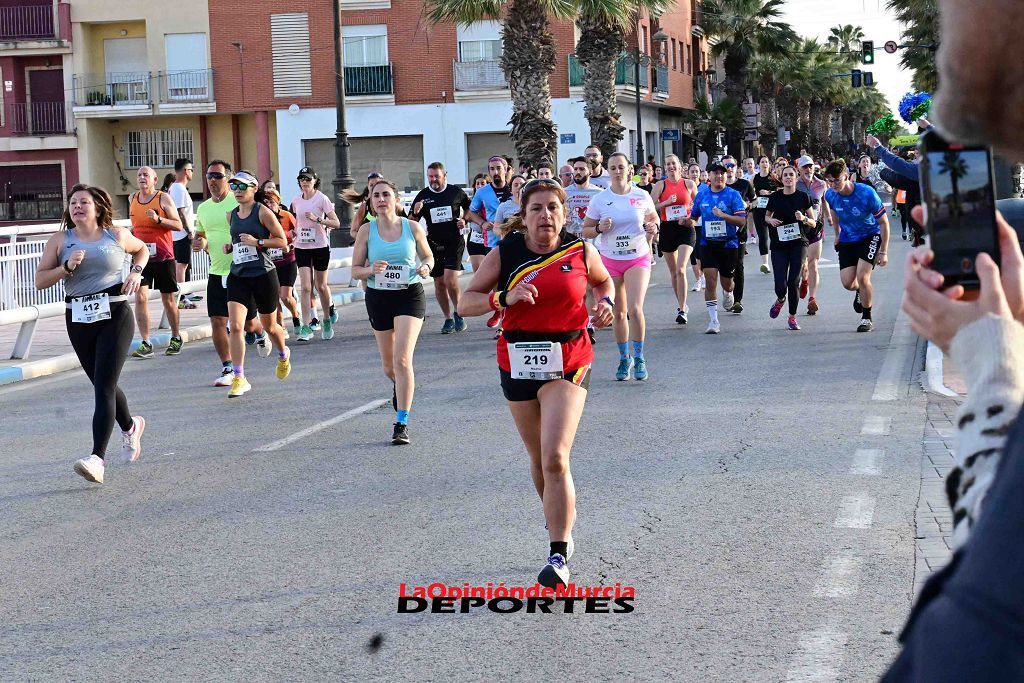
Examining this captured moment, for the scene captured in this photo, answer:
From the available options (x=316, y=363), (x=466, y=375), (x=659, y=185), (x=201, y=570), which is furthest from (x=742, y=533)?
(x=659, y=185)

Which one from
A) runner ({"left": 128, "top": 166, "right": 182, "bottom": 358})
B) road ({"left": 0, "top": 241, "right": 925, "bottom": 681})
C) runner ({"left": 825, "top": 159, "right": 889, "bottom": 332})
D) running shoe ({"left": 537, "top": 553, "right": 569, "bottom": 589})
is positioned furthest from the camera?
→ runner ({"left": 128, "top": 166, "right": 182, "bottom": 358})

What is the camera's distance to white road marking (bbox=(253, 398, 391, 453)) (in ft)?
31.9

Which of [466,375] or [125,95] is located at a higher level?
[125,95]

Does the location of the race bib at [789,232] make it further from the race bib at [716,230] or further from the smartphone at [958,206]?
the smartphone at [958,206]

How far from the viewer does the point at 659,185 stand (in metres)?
17.7

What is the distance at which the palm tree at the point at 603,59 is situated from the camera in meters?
36.5

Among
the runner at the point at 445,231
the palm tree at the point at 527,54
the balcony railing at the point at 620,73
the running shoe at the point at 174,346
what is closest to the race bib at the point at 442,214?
the runner at the point at 445,231

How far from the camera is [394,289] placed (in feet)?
32.7

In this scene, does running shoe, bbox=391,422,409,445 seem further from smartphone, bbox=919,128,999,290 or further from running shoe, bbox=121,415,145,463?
smartphone, bbox=919,128,999,290

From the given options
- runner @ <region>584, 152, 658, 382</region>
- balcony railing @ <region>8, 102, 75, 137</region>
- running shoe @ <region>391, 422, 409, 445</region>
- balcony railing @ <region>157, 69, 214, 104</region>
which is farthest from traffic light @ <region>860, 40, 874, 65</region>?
running shoe @ <region>391, 422, 409, 445</region>

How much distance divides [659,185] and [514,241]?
11258 millimetres

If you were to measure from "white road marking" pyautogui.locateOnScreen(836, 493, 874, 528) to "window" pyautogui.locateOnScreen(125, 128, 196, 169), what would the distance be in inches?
1771

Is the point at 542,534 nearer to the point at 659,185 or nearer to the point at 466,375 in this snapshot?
the point at 466,375

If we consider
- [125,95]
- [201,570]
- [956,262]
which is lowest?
[201,570]
